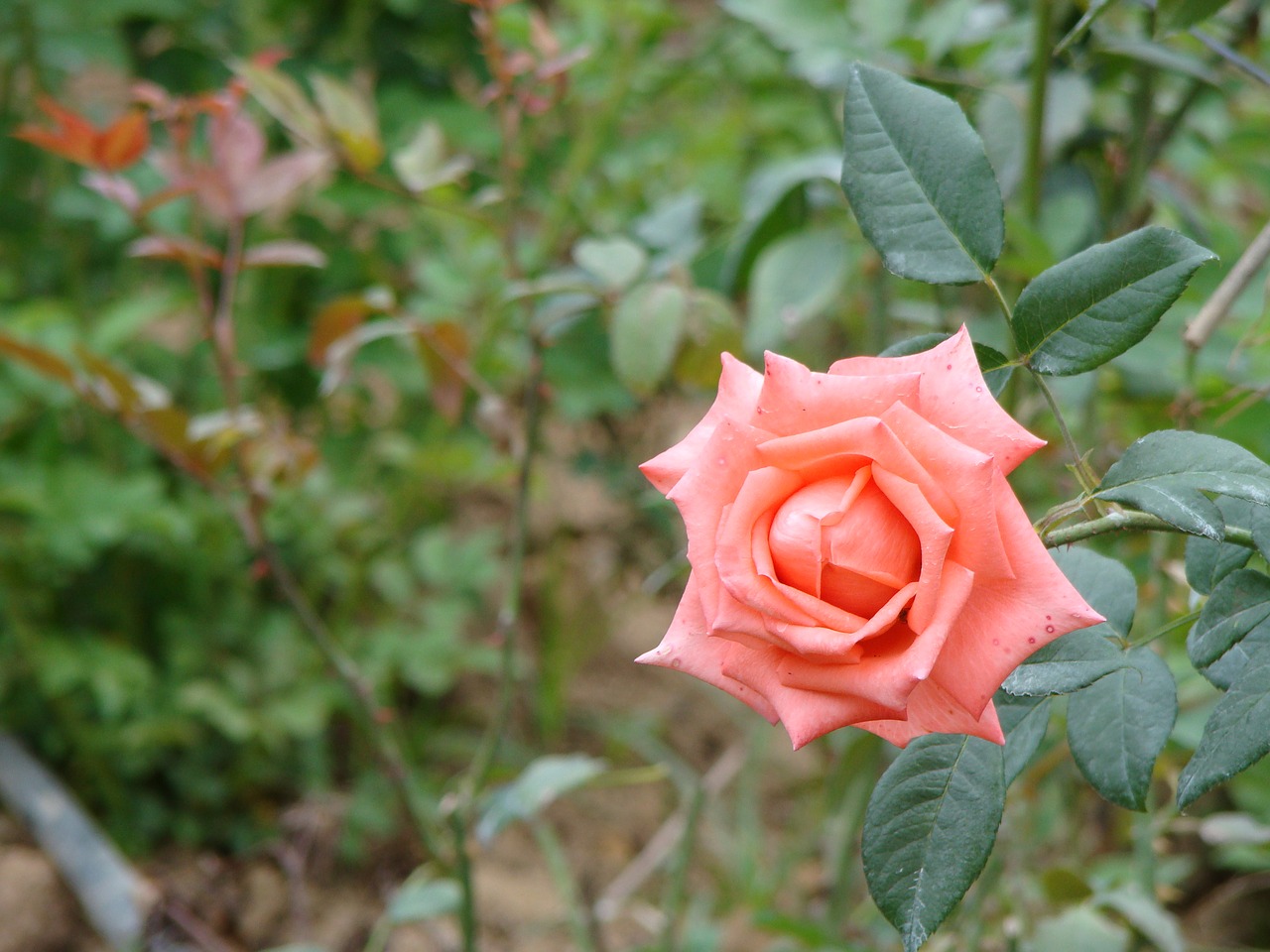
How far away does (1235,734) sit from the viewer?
1.06ft

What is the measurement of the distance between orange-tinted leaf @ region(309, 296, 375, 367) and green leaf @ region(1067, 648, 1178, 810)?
22.4 inches

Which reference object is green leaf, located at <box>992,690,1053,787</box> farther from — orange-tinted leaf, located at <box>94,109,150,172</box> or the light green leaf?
orange-tinted leaf, located at <box>94,109,150,172</box>

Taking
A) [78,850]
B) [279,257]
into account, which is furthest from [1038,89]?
[78,850]

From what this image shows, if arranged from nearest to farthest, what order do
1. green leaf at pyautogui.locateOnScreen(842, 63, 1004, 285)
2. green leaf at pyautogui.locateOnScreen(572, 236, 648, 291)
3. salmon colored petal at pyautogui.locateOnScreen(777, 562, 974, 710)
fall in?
1. salmon colored petal at pyautogui.locateOnScreen(777, 562, 974, 710)
2. green leaf at pyautogui.locateOnScreen(842, 63, 1004, 285)
3. green leaf at pyautogui.locateOnScreen(572, 236, 648, 291)

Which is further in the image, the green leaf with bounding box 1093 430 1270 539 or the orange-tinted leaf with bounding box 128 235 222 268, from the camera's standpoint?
the orange-tinted leaf with bounding box 128 235 222 268

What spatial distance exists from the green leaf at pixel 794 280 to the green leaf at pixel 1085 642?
0.36 metres

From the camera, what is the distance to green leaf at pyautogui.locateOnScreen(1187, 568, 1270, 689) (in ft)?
1.13

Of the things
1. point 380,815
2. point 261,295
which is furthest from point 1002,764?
point 261,295

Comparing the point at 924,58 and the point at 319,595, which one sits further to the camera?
the point at 319,595

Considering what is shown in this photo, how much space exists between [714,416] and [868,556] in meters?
0.07

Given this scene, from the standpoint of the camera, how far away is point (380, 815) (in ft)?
4.08

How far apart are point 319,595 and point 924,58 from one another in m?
1.02

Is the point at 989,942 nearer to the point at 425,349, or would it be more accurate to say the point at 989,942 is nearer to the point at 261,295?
the point at 425,349

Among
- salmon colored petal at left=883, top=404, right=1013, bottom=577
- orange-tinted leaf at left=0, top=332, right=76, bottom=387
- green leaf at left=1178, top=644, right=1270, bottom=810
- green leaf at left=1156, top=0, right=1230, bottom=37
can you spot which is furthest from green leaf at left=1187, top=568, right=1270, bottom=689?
orange-tinted leaf at left=0, top=332, right=76, bottom=387
